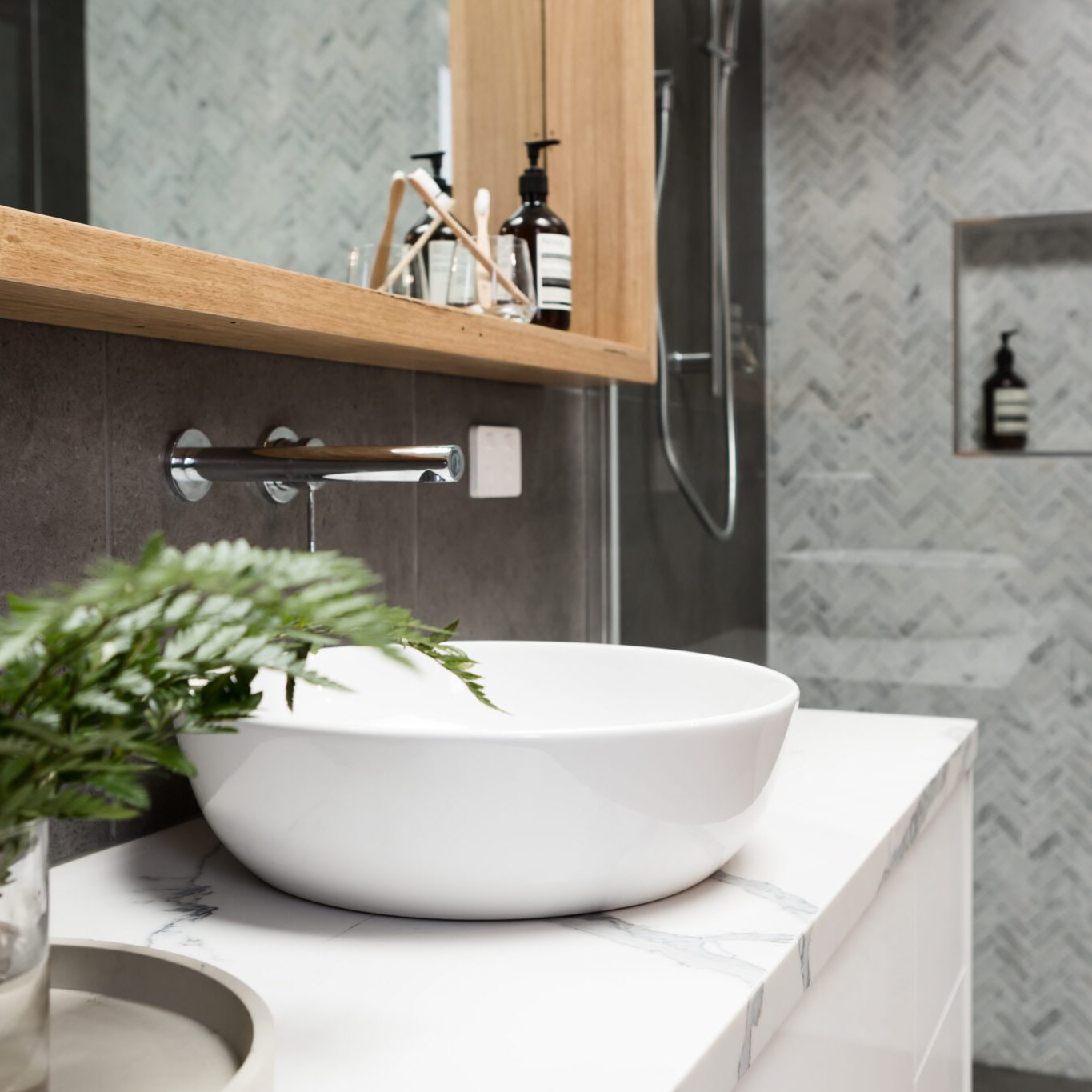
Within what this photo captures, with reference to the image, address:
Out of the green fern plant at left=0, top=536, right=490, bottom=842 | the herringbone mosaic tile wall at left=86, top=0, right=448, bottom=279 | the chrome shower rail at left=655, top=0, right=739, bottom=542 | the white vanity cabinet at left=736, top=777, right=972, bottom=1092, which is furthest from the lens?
the chrome shower rail at left=655, top=0, right=739, bottom=542

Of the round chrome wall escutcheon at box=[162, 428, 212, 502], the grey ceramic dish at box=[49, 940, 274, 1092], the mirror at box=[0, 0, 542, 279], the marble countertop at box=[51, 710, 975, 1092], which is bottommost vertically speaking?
the marble countertop at box=[51, 710, 975, 1092]

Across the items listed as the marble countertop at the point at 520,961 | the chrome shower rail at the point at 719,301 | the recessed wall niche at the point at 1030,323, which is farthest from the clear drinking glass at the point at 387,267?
the recessed wall niche at the point at 1030,323

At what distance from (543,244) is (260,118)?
0.35 metres

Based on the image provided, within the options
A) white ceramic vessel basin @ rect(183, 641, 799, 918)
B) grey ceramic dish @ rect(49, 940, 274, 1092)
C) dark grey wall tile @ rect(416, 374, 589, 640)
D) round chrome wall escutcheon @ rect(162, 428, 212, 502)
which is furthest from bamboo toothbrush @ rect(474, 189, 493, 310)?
grey ceramic dish @ rect(49, 940, 274, 1092)

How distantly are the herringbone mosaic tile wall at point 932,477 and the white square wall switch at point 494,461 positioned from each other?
0.76m

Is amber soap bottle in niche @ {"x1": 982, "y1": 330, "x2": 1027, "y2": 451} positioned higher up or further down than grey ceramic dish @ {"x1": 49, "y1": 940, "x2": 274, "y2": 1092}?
higher up

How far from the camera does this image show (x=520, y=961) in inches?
27.9

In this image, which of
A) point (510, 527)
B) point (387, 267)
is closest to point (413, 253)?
point (387, 267)

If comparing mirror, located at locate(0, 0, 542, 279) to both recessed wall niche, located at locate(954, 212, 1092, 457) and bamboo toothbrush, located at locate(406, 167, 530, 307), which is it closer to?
bamboo toothbrush, located at locate(406, 167, 530, 307)

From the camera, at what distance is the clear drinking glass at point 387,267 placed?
4.10 feet

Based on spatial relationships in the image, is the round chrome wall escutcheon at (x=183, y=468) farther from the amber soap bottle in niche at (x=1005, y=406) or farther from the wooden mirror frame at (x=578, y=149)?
the amber soap bottle in niche at (x=1005, y=406)

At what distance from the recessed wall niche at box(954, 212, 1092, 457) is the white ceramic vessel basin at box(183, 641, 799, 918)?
1370mm

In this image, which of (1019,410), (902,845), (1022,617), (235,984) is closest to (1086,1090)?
(1022,617)

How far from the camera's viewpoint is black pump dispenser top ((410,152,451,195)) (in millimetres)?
1378
